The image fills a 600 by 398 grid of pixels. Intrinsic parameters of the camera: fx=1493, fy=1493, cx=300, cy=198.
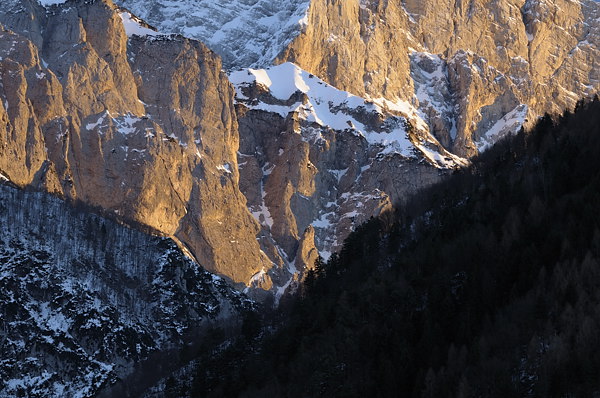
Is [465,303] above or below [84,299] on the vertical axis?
above

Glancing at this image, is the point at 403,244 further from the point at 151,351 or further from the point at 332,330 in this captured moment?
the point at 151,351

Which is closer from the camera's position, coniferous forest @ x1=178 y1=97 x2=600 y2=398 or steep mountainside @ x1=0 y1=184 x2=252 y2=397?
coniferous forest @ x1=178 y1=97 x2=600 y2=398

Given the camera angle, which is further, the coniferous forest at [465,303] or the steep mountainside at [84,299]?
the steep mountainside at [84,299]

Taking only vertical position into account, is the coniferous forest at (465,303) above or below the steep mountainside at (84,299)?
above

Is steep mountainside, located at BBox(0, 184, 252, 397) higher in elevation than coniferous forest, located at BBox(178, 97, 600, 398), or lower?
lower

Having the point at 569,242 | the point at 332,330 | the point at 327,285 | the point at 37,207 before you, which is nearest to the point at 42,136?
the point at 37,207
